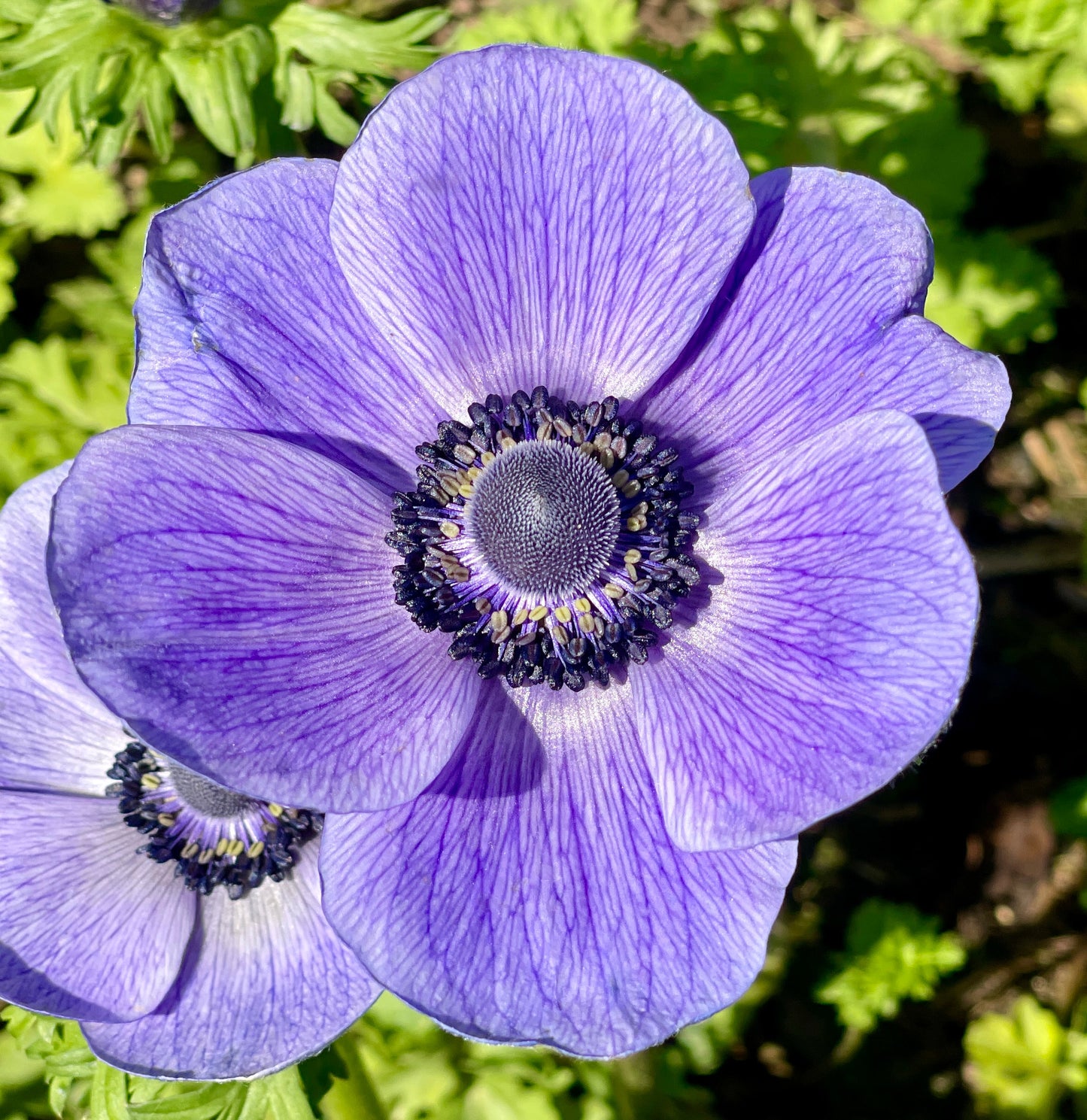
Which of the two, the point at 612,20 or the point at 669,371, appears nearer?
the point at 669,371

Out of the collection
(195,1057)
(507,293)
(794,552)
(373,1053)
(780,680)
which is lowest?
(373,1053)

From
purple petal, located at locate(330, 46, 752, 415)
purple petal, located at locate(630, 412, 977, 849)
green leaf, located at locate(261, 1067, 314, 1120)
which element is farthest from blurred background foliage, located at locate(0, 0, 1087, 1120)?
purple petal, located at locate(630, 412, 977, 849)

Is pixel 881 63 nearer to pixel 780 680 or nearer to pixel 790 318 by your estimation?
pixel 790 318

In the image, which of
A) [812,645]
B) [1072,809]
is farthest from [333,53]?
[1072,809]

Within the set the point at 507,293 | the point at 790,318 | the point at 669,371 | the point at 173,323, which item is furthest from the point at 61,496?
the point at 790,318

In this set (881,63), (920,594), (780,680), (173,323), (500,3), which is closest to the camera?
(920,594)

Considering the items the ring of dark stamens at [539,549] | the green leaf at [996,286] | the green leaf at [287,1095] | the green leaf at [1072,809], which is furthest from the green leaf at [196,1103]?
the green leaf at [996,286]

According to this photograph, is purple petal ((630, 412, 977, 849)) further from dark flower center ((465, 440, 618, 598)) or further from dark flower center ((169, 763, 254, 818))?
dark flower center ((169, 763, 254, 818))
